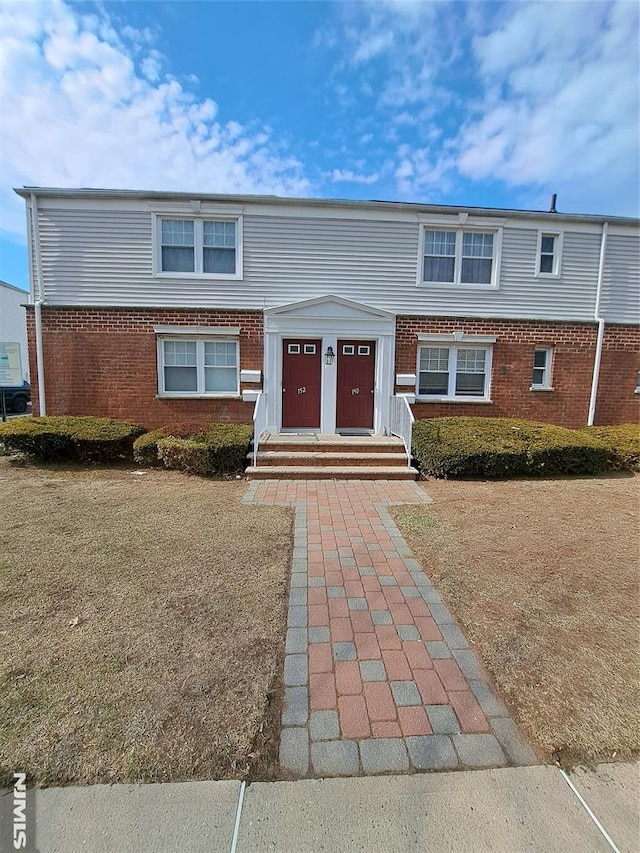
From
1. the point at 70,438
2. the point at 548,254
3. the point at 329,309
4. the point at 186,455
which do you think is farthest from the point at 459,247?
the point at 70,438

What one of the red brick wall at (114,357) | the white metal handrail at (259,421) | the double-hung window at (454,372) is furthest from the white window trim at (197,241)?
the double-hung window at (454,372)

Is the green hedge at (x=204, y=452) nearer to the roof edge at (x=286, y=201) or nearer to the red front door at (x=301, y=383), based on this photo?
the red front door at (x=301, y=383)

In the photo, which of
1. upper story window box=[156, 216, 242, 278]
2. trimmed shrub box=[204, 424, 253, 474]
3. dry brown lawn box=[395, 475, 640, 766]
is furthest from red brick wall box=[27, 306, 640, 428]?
dry brown lawn box=[395, 475, 640, 766]

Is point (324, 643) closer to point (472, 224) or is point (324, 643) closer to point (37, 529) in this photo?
point (37, 529)

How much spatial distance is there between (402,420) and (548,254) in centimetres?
570

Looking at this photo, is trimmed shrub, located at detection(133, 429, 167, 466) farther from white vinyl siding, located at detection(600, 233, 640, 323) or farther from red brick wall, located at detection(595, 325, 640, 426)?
white vinyl siding, located at detection(600, 233, 640, 323)

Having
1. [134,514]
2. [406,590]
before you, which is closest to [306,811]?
[406,590]

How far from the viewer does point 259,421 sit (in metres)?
8.32

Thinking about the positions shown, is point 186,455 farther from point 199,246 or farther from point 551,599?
point 551,599

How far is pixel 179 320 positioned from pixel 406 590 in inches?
305

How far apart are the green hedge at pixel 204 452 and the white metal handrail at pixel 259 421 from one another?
0.59ft

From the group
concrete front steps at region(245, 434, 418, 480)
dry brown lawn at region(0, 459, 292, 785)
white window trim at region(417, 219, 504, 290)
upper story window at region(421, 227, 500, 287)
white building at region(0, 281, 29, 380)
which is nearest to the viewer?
dry brown lawn at region(0, 459, 292, 785)

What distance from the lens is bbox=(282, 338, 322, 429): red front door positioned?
9.27 meters

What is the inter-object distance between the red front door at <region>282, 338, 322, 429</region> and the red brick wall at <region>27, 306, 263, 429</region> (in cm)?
72
